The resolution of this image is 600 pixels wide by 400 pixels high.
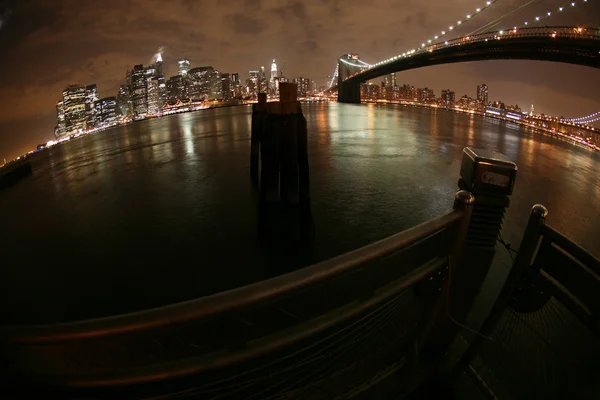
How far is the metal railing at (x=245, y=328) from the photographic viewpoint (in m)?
1.02

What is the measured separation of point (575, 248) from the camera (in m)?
1.79

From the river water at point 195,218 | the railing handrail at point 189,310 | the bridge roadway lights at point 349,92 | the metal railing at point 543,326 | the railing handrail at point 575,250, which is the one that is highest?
the bridge roadway lights at point 349,92

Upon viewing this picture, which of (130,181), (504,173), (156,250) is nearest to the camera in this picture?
(504,173)

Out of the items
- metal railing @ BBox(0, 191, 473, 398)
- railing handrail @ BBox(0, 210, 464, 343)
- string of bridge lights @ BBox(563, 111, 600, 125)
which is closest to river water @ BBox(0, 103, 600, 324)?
metal railing @ BBox(0, 191, 473, 398)

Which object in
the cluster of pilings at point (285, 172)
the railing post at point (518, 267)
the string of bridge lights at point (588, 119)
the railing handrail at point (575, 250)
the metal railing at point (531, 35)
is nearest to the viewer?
the railing handrail at point (575, 250)

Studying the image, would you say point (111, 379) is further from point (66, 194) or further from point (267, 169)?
point (66, 194)

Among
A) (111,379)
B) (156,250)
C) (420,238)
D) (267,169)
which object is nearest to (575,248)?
(420,238)

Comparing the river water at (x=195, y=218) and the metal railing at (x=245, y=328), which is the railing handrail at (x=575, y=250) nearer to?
the metal railing at (x=245, y=328)

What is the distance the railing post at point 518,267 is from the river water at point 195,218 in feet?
13.1

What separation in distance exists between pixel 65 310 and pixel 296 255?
15.3 feet

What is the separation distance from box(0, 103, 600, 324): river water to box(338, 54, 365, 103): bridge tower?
53.7m

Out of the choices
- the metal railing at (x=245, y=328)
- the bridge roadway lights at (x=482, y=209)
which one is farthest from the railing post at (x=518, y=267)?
the metal railing at (x=245, y=328)

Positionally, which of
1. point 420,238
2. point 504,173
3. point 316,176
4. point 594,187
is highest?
point 504,173

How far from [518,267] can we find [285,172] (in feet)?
19.1
